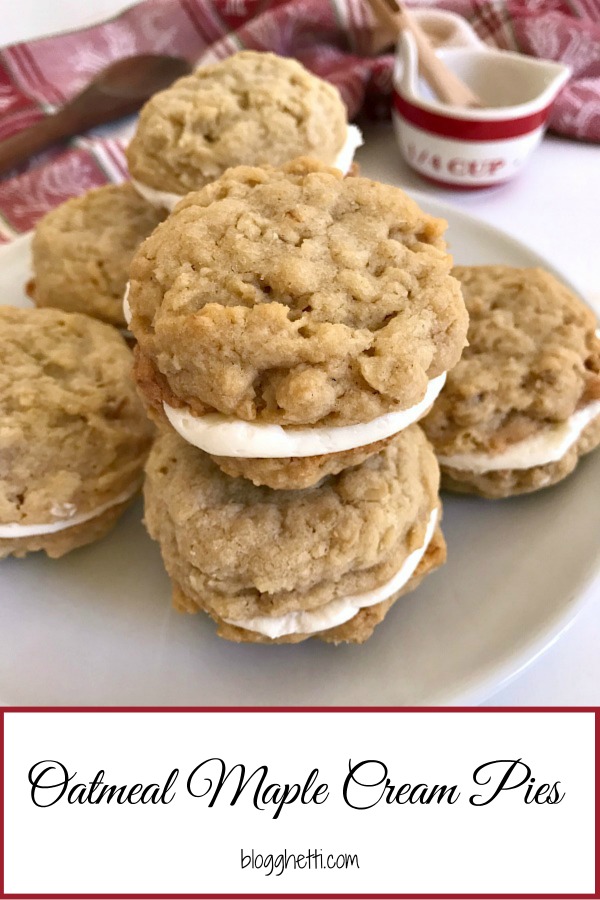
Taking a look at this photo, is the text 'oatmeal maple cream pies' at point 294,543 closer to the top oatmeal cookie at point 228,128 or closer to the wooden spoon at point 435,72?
the top oatmeal cookie at point 228,128

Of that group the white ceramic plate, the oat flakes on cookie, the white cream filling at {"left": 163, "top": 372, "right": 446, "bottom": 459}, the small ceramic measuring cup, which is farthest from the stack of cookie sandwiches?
the small ceramic measuring cup

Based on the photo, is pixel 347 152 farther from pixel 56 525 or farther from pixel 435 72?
pixel 56 525

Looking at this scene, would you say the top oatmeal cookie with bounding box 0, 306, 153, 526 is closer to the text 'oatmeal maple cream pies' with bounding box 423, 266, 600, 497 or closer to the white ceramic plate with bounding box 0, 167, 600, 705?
the white ceramic plate with bounding box 0, 167, 600, 705

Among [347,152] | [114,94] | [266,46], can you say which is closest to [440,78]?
[266,46]

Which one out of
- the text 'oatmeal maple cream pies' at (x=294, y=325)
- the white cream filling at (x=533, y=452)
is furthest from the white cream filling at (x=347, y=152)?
the white cream filling at (x=533, y=452)

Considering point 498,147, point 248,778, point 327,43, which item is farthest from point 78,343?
point 327,43
